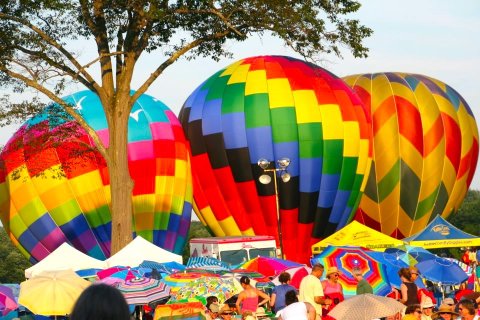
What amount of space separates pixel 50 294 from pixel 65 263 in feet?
33.3

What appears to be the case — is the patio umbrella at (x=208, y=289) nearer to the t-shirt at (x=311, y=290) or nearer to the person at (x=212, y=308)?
the person at (x=212, y=308)

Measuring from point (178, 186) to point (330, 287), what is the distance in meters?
21.6

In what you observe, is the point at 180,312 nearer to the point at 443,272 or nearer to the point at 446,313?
the point at 446,313

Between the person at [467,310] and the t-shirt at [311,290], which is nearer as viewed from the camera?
the person at [467,310]

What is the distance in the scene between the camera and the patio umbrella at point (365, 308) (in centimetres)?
1289

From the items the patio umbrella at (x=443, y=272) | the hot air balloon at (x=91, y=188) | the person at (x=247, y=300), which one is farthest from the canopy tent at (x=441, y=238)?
the person at (x=247, y=300)

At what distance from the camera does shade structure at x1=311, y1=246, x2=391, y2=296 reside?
23031 millimetres

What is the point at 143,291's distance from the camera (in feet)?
61.3

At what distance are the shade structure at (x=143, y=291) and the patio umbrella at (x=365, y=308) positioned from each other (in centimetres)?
602

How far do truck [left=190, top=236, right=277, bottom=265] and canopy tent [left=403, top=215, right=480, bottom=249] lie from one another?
469 cm

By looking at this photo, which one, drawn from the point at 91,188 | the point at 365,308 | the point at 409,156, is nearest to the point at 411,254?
Result: the point at 91,188

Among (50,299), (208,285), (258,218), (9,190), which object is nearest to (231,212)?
(258,218)

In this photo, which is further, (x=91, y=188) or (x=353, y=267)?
(x=91, y=188)

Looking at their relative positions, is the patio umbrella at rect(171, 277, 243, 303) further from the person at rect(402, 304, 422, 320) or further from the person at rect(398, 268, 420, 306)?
the person at rect(402, 304, 422, 320)
